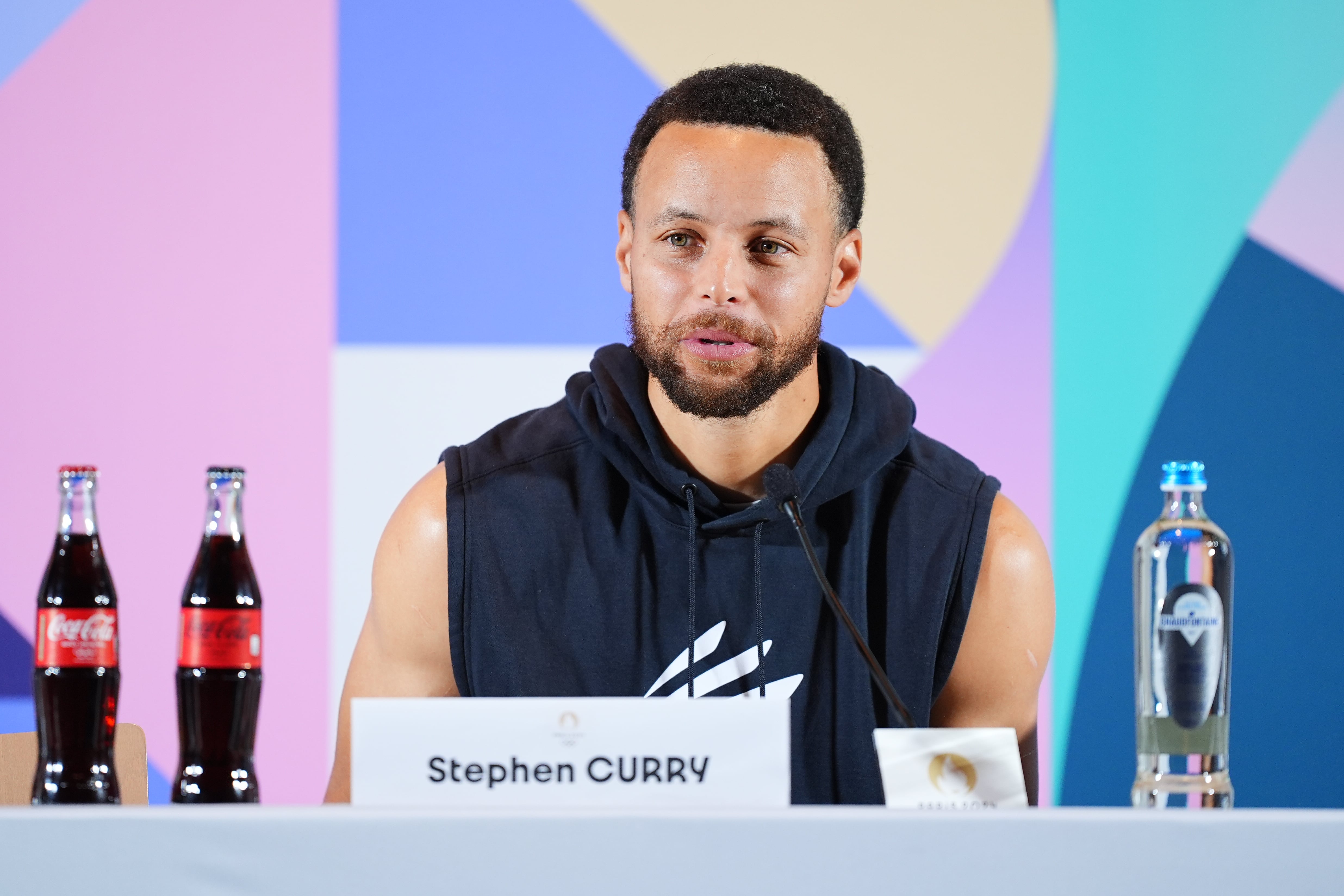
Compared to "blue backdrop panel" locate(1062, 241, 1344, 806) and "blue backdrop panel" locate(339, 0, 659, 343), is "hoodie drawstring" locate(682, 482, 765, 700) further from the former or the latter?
"blue backdrop panel" locate(1062, 241, 1344, 806)

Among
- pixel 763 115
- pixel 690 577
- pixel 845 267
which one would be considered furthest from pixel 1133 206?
pixel 690 577

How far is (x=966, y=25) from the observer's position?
2527mm

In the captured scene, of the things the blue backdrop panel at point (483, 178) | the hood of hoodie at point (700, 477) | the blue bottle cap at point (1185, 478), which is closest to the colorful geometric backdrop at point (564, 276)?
the blue backdrop panel at point (483, 178)

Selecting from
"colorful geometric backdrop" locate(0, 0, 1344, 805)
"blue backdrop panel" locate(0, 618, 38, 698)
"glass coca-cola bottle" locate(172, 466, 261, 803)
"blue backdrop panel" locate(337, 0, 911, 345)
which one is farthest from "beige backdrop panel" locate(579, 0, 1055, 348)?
"glass coca-cola bottle" locate(172, 466, 261, 803)

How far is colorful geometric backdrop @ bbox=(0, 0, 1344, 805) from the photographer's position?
2.41 meters

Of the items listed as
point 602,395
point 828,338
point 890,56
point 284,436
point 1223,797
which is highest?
point 890,56

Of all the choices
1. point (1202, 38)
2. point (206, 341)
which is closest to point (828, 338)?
point (1202, 38)

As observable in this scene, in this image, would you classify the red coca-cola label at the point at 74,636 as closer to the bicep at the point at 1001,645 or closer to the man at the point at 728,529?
the man at the point at 728,529

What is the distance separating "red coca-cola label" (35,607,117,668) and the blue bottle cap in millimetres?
673

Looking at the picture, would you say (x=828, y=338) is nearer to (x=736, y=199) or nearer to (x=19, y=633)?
(x=736, y=199)

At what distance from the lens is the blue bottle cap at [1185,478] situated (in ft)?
2.71

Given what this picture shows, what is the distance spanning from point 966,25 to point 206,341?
1.56 metres

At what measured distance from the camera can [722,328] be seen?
4.47 ft

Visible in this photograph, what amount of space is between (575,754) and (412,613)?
2.48ft
